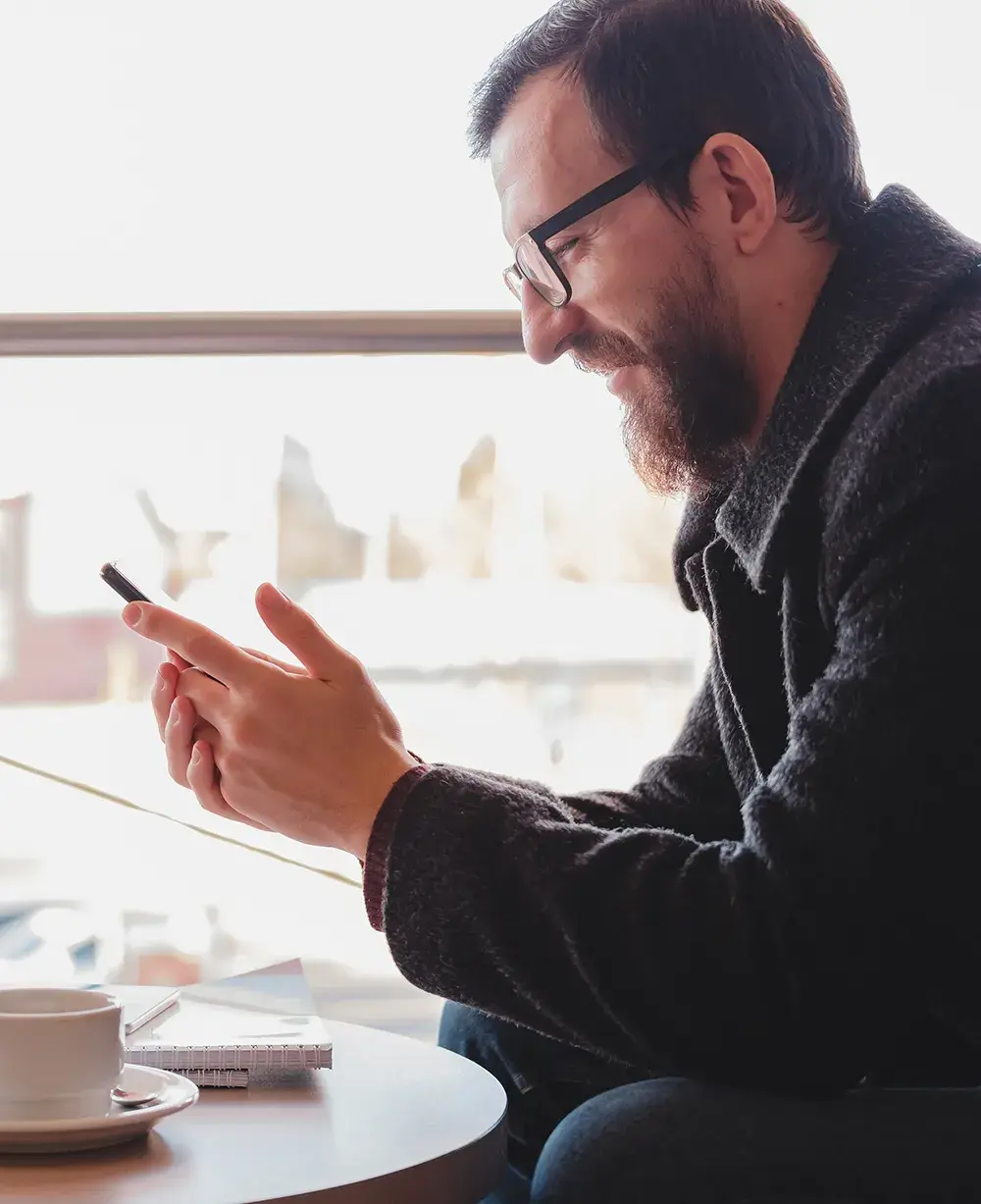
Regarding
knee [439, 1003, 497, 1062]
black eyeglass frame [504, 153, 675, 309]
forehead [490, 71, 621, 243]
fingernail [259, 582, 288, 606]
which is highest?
forehead [490, 71, 621, 243]

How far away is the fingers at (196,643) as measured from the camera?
911 mm

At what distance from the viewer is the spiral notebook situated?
3.01 ft

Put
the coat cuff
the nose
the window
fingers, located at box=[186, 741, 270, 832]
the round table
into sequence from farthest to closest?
the window → the nose → fingers, located at box=[186, 741, 270, 832] → the coat cuff → the round table

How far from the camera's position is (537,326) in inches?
48.2

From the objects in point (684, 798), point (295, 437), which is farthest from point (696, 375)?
point (295, 437)

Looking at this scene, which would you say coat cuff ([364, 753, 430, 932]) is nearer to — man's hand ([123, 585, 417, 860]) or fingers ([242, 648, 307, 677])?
man's hand ([123, 585, 417, 860])

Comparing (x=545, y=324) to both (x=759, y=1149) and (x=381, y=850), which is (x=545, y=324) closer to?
(x=381, y=850)

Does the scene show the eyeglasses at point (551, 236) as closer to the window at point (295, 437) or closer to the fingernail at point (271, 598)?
the fingernail at point (271, 598)

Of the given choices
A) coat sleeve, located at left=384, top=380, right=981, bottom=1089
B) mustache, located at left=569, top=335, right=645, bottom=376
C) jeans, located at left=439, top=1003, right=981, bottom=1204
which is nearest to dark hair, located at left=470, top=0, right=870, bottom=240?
mustache, located at left=569, top=335, right=645, bottom=376

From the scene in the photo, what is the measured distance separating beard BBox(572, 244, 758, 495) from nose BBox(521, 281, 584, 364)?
0.04 meters

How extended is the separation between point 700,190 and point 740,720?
41cm

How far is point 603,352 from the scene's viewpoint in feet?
3.94

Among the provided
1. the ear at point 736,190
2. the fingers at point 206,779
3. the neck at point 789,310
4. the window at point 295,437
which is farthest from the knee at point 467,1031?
the window at point 295,437

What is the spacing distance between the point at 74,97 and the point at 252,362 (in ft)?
1.44
